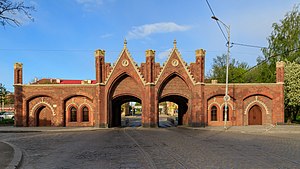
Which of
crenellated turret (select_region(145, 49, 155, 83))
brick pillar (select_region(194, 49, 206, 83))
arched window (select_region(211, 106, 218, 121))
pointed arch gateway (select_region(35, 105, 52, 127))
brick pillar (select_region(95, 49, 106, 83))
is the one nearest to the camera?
brick pillar (select_region(194, 49, 206, 83))

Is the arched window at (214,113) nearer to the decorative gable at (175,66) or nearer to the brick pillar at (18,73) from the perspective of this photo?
the decorative gable at (175,66)

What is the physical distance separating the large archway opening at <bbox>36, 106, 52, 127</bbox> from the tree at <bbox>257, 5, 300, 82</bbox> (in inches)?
1264

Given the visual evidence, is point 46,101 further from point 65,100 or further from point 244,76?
point 244,76

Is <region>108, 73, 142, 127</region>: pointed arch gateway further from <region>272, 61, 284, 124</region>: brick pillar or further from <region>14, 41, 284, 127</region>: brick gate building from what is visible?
<region>272, 61, 284, 124</region>: brick pillar

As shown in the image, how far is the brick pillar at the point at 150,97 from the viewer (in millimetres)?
34531

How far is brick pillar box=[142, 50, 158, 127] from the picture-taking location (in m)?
34.5

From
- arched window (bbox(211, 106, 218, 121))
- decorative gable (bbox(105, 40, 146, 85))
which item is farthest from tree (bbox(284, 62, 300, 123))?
decorative gable (bbox(105, 40, 146, 85))

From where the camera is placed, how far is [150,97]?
34.5 meters

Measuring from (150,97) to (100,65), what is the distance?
717cm

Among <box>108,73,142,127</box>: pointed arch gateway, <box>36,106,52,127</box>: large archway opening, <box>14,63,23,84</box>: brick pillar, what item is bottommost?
<box>36,106,52,127</box>: large archway opening

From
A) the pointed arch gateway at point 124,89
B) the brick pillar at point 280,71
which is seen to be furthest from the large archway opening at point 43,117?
the brick pillar at point 280,71

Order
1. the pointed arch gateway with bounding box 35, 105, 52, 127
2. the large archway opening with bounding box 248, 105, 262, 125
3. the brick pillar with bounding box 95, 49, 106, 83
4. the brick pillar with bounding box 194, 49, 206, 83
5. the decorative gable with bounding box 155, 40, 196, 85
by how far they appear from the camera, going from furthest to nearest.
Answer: the pointed arch gateway with bounding box 35, 105, 52, 127 → the large archway opening with bounding box 248, 105, 262, 125 → the decorative gable with bounding box 155, 40, 196, 85 → the brick pillar with bounding box 95, 49, 106, 83 → the brick pillar with bounding box 194, 49, 206, 83

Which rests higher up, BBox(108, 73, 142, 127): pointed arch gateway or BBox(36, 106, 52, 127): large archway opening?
BBox(108, 73, 142, 127): pointed arch gateway

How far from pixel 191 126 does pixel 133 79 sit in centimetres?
904
